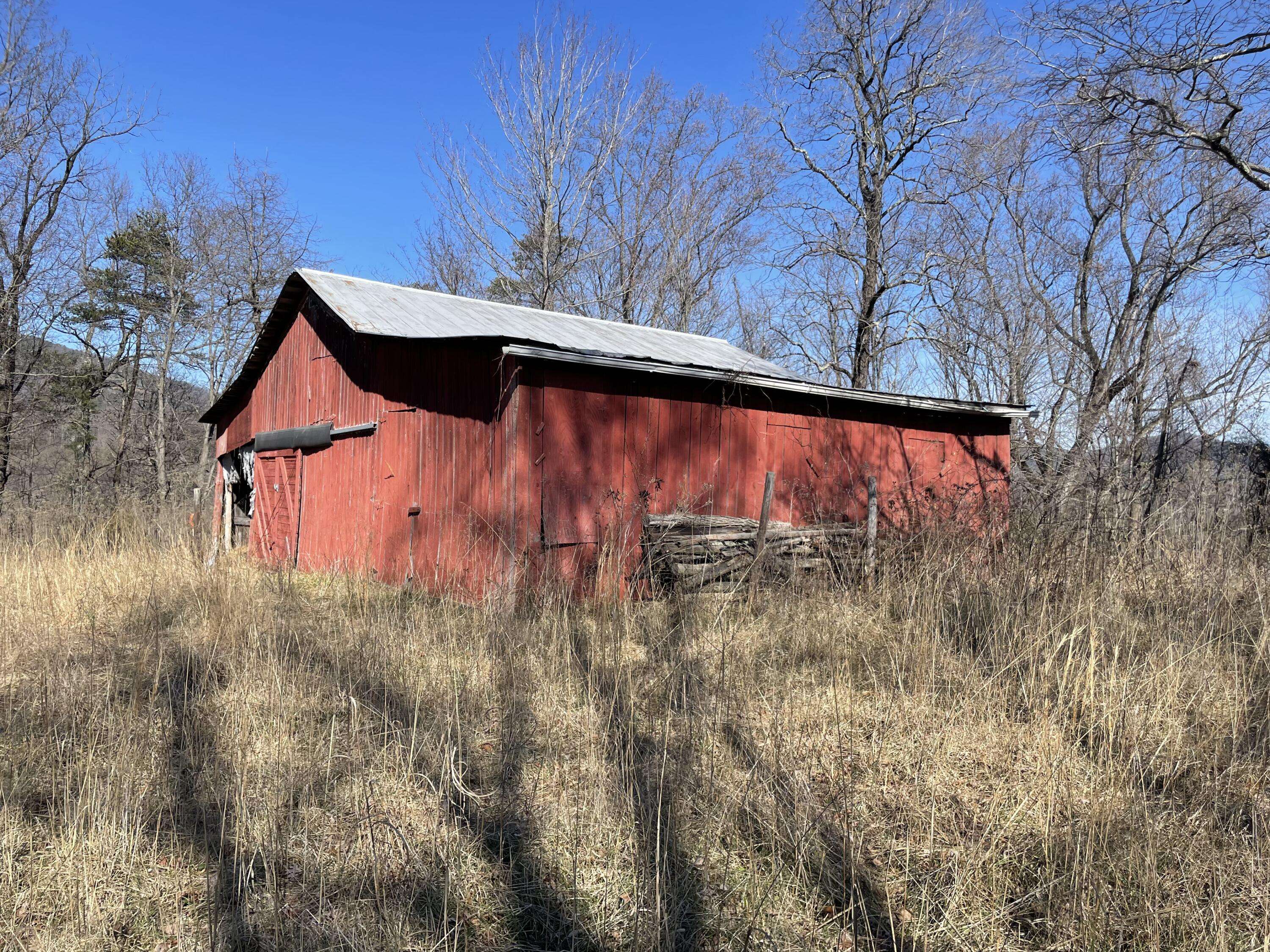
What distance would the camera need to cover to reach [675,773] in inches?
137

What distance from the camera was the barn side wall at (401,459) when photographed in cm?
823

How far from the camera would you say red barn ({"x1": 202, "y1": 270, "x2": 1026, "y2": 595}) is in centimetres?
814

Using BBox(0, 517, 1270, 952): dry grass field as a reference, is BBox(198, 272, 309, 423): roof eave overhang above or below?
above

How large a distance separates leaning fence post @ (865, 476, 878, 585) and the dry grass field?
0.48 m

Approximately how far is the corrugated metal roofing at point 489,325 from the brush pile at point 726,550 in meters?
1.99

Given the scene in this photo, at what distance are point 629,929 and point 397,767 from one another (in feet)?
4.94

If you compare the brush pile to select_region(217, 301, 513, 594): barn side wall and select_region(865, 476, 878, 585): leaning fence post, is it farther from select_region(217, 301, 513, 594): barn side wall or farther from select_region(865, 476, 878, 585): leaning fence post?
select_region(217, 301, 513, 594): barn side wall

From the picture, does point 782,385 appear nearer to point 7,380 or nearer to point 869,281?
point 869,281

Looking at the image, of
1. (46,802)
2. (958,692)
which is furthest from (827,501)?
(46,802)

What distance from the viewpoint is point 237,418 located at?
50.6ft

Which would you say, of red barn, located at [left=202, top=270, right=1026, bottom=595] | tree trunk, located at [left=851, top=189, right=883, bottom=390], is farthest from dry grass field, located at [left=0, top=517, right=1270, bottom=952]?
tree trunk, located at [left=851, top=189, right=883, bottom=390]

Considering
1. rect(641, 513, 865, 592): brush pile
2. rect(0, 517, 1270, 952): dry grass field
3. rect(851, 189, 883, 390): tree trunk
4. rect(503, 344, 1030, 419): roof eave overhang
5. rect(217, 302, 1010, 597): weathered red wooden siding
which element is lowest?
rect(0, 517, 1270, 952): dry grass field

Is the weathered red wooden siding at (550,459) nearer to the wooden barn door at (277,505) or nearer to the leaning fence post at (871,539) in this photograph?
the wooden barn door at (277,505)

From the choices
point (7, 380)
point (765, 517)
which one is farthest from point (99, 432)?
point (765, 517)
